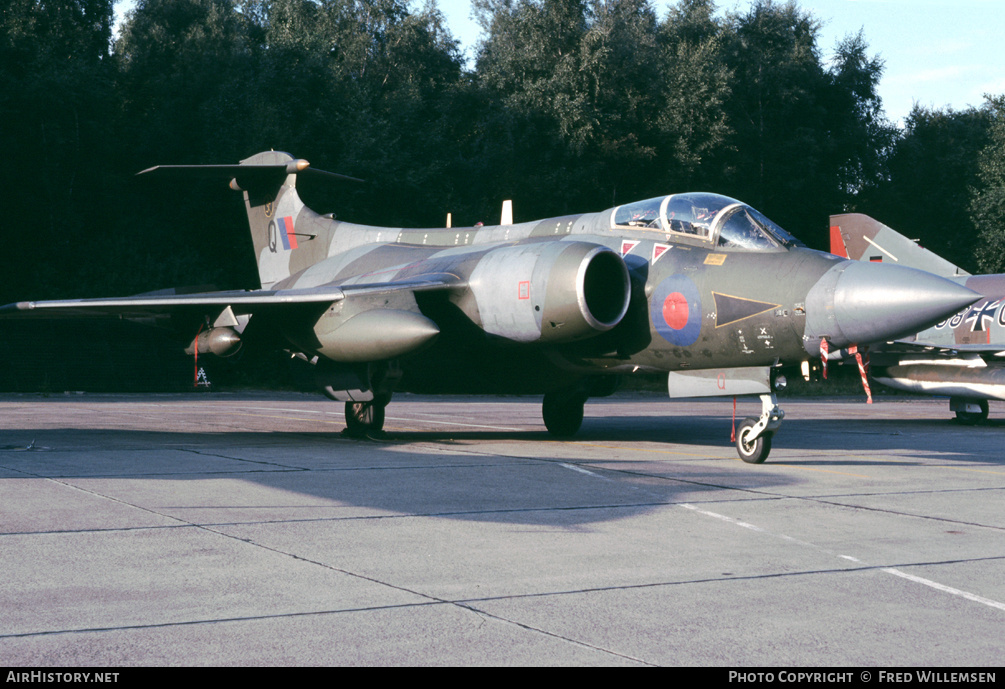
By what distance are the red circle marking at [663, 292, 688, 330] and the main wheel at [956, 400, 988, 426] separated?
382 inches

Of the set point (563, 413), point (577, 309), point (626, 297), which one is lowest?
point (563, 413)

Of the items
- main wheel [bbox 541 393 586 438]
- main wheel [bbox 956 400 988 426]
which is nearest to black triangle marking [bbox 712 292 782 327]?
main wheel [bbox 541 393 586 438]

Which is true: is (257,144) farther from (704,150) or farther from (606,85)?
(704,150)

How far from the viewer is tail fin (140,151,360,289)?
16719 millimetres

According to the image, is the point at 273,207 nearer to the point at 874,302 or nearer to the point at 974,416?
the point at 874,302

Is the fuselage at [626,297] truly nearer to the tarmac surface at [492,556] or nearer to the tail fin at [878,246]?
the tarmac surface at [492,556]

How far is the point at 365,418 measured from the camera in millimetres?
13484

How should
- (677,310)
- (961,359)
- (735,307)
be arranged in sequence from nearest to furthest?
1. (735,307)
2. (677,310)
3. (961,359)

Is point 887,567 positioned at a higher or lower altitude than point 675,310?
lower

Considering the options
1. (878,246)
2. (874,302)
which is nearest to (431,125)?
(878,246)

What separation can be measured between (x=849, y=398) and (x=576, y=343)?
67.8 feet

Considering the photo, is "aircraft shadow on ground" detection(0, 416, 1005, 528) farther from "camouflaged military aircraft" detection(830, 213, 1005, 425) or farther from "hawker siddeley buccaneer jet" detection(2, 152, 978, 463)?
"camouflaged military aircraft" detection(830, 213, 1005, 425)

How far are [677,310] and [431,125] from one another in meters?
30.4

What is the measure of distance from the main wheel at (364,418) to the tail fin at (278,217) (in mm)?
3878
